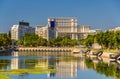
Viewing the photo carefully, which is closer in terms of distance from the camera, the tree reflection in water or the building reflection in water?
the tree reflection in water

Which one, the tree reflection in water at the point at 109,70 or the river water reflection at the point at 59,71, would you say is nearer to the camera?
the river water reflection at the point at 59,71

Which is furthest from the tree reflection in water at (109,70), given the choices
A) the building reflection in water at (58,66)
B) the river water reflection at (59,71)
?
the building reflection in water at (58,66)

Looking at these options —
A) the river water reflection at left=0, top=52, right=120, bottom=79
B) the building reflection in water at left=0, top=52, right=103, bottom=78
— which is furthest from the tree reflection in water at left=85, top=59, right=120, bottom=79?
the building reflection in water at left=0, top=52, right=103, bottom=78

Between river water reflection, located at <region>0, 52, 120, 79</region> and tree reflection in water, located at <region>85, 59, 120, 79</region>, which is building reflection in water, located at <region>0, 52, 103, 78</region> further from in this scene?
tree reflection in water, located at <region>85, 59, 120, 79</region>

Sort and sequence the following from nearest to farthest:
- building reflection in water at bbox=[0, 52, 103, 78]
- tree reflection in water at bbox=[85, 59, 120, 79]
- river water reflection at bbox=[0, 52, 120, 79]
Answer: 1. river water reflection at bbox=[0, 52, 120, 79]
2. tree reflection in water at bbox=[85, 59, 120, 79]
3. building reflection in water at bbox=[0, 52, 103, 78]

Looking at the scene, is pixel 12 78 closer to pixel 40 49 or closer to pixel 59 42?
pixel 40 49

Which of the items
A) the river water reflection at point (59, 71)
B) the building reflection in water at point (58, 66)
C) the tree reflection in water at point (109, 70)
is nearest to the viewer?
the river water reflection at point (59, 71)

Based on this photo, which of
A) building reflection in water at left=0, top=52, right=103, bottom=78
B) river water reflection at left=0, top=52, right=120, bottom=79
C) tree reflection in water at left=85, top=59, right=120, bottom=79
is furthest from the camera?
building reflection in water at left=0, top=52, right=103, bottom=78

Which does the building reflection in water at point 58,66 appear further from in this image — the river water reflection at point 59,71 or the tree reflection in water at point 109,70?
the tree reflection in water at point 109,70

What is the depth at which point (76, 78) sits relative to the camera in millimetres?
40156

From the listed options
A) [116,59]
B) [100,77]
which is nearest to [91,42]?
[116,59]

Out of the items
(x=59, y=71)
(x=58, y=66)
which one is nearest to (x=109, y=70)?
(x=59, y=71)

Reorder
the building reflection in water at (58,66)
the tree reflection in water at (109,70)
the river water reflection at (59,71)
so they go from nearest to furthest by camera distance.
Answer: the river water reflection at (59,71) → the tree reflection in water at (109,70) → the building reflection in water at (58,66)

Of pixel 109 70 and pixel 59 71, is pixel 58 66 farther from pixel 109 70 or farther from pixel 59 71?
pixel 109 70
